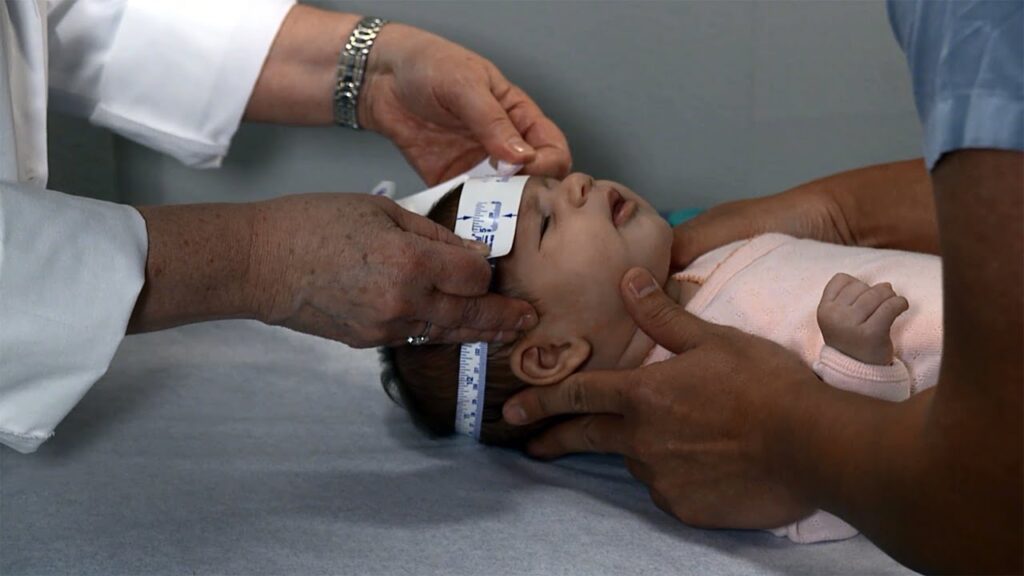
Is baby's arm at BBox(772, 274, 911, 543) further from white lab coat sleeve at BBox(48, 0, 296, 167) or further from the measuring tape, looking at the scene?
white lab coat sleeve at BBox(48, 0, 296, 167)

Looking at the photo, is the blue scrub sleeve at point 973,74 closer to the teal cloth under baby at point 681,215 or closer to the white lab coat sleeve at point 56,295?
the white lab coat sleeve at point 56,295

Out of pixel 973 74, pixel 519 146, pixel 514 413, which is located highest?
pixel 973 74

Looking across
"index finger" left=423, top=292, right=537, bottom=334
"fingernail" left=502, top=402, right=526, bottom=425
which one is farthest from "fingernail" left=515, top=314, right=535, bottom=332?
"fingernail" left=502, top=402, right=526, bottom=425

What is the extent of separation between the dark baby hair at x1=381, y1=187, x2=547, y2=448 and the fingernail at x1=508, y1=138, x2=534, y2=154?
0.42 feet

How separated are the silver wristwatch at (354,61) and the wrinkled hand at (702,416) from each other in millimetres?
713

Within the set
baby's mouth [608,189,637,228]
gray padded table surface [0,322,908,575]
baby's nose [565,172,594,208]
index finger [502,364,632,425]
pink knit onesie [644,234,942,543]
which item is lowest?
gray padded table surface [0,322,908,575]

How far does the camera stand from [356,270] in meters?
1.25

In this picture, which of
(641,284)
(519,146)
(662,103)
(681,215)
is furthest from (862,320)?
(662,103)

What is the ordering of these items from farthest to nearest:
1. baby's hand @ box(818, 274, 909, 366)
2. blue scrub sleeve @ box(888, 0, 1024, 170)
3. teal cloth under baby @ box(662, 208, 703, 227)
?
teal cloth under baby @ box(662, 208, 703, 227) → baby's hand @ box(818, 274, 909, 366) → blue scrub sleeve @ box(888, 0, 1024, 170)

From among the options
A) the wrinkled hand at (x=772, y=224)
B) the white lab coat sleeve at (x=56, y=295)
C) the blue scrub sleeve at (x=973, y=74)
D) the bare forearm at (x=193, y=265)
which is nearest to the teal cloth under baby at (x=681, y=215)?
the wrinkled hand at (x=772, y=224)

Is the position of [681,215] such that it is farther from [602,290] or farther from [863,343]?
[863,343]

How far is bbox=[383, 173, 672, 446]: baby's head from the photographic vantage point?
1.45 m

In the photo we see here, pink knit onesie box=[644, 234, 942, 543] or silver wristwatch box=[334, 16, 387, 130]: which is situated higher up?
silver wristwatch box=[334, 16, 387, 130]

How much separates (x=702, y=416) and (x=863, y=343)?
200 millimetres
